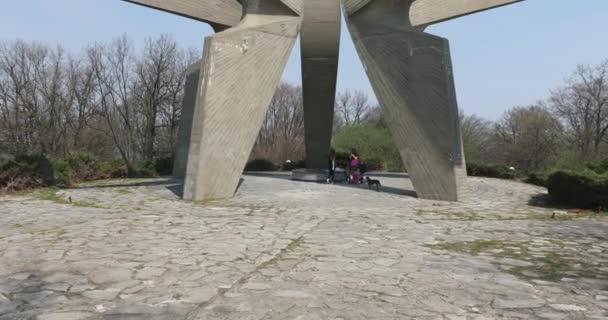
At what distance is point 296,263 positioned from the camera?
15.0 ft

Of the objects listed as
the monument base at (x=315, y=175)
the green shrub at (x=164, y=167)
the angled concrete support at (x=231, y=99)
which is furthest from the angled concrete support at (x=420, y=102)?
the green shrub at (x=164, y=167)

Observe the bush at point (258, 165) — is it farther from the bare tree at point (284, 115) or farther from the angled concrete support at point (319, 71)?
the bare tree at point (284, 115)

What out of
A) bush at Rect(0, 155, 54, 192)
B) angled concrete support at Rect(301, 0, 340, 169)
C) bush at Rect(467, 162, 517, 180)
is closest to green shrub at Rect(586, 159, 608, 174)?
bush at Rect(467, 162, 517, 180)

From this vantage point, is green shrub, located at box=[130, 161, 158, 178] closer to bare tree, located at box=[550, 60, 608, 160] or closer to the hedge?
the hedge

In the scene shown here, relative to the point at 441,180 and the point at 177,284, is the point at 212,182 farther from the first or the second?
the point at 177,284

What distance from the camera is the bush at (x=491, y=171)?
1783cm

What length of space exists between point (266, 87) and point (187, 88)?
5.63 metres

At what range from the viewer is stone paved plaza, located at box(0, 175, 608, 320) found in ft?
10.7

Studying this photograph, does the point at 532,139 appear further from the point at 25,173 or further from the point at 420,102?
the point at 25,173

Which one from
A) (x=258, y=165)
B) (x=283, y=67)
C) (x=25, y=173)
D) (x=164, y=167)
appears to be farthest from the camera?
(x=258, y=165)

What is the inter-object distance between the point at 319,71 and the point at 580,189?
823cm

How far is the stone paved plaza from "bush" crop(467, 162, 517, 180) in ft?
31.3

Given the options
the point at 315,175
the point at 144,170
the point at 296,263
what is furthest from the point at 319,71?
the point at 296,263

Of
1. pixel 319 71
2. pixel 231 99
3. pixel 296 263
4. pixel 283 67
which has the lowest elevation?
pixel 296 263
